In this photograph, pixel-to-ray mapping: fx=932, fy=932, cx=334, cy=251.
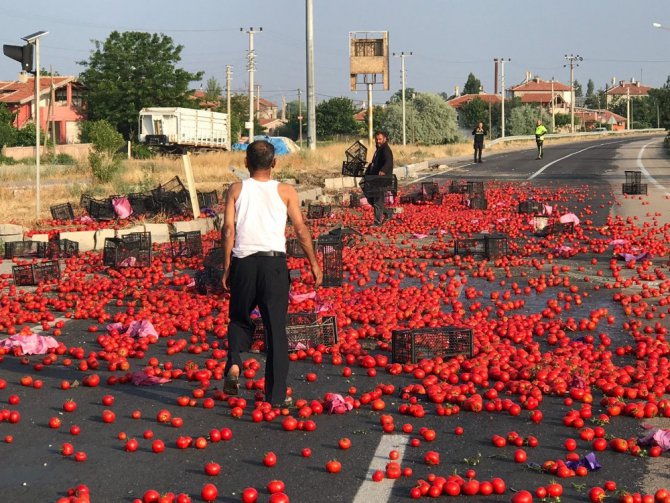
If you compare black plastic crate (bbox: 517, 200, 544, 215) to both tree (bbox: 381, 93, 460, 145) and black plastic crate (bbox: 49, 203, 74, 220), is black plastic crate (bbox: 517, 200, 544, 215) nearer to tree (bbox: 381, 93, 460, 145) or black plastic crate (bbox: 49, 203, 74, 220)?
black plastic crate (bbox: 49, 203, 74, 220)

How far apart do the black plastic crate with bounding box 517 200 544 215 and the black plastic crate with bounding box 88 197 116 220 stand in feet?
29.7

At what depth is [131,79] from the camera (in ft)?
250

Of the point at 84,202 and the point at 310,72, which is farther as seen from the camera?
the point at 310,72

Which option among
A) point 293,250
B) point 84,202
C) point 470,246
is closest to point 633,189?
point 470,246

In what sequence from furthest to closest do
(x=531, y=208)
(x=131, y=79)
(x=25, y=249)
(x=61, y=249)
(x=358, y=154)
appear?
1. (x=131, y=79)
2. (x=358, y=154)
3. (x=531, y=208)
4. (x=25, y=249)
5. (x=61, y=249)

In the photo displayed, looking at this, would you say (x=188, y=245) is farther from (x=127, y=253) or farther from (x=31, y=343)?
(x=31, y=343)

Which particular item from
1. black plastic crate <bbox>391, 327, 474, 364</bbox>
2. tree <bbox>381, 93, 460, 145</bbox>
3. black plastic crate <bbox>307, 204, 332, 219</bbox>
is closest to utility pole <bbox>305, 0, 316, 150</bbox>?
black plastic crate <bbox>307, 204, 332, 219</bbox>

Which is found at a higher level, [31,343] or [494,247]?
[494,247]

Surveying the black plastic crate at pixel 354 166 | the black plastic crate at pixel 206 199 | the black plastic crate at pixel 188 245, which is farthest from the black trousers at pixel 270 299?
the black plastic crate at pixel 354 166

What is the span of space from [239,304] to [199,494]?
187 centimetres

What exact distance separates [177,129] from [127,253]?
5169 cm

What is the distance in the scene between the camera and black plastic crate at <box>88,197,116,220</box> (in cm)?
1994

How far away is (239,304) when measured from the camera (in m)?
6.77

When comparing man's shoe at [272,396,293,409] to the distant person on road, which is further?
the distant person on road
